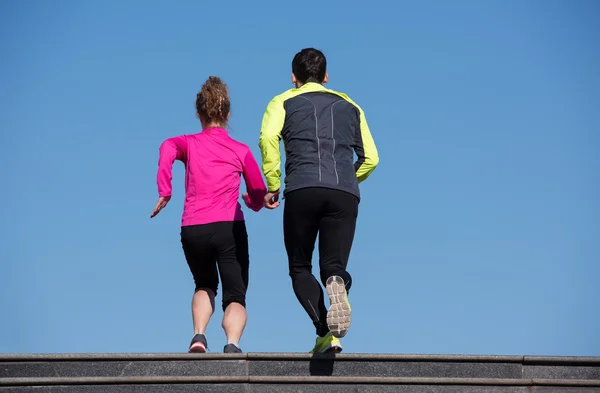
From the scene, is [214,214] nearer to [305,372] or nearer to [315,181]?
[315,181]

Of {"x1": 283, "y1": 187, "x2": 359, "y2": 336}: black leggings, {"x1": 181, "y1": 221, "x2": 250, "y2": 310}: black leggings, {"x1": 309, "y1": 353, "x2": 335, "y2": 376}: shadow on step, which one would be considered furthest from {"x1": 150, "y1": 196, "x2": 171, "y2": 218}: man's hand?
{"x1": 309, "y1": 353, "x2": 335, "y2": 376}: shadow on step

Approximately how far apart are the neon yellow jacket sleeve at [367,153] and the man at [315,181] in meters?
0.05

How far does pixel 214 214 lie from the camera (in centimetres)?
834

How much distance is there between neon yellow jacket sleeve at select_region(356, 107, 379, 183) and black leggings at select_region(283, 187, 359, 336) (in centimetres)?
35

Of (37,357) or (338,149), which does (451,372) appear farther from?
(37,357)

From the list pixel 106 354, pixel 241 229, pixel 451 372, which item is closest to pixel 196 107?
pixel 241 229

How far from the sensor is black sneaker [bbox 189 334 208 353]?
26.6ft

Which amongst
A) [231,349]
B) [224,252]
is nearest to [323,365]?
[231,349]

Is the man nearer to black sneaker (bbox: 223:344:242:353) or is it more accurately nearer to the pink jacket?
the pink jacket

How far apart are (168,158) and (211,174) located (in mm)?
361

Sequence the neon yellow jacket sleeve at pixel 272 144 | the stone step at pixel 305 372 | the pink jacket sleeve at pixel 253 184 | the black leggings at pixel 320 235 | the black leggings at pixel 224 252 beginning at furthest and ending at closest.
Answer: the pink jacket sleeve at pixel 253 184
the black leggings at pixel 224 252
the neon yellow jacket sleeve at pixel 272 144
the black leggings at pixel 320 235
the stone step at pixel 305 372

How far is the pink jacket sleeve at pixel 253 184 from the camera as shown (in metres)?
8.60

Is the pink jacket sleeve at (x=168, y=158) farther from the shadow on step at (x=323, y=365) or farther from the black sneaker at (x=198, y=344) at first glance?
the shadow on step at (x=323, y=365)

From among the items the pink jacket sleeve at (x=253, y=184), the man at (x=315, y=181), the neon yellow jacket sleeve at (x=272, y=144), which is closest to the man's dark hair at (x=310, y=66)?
the man at (x=315, y=181)
